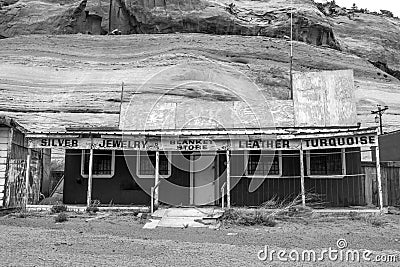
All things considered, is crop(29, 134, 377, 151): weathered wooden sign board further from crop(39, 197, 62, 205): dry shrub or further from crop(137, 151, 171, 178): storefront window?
crop(39, 197, 62, 205): dry shrub

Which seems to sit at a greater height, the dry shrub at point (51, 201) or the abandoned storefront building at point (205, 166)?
the abandoned storefront building at point (205, 166)

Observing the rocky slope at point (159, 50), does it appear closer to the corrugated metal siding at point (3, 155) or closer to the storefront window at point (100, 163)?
the storefront window at point (100, 163)

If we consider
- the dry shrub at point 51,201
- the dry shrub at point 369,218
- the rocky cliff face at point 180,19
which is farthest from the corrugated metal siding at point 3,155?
the rocky cliff face at point 180,19

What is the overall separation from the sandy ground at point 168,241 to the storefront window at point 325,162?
3069mm

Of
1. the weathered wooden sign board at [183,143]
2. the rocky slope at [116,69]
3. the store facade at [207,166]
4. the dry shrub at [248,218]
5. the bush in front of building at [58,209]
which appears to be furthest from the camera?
the rocky slope at [116,69]

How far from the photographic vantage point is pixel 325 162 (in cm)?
1769

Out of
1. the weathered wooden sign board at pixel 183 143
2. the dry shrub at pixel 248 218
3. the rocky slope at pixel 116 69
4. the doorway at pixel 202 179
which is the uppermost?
the rocky slope at pixel 116 69

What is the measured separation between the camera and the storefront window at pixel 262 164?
57.7ft

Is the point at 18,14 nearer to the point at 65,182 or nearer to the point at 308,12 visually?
the point at 308,12

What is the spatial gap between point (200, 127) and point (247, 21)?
42181 mm

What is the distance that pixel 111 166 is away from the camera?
18156mm

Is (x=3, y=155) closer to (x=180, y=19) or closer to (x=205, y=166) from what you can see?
(x=205, y=166)

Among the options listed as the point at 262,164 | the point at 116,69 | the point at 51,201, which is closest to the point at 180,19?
the point at 116,69

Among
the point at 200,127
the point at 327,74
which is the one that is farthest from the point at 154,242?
the point at 327,74
